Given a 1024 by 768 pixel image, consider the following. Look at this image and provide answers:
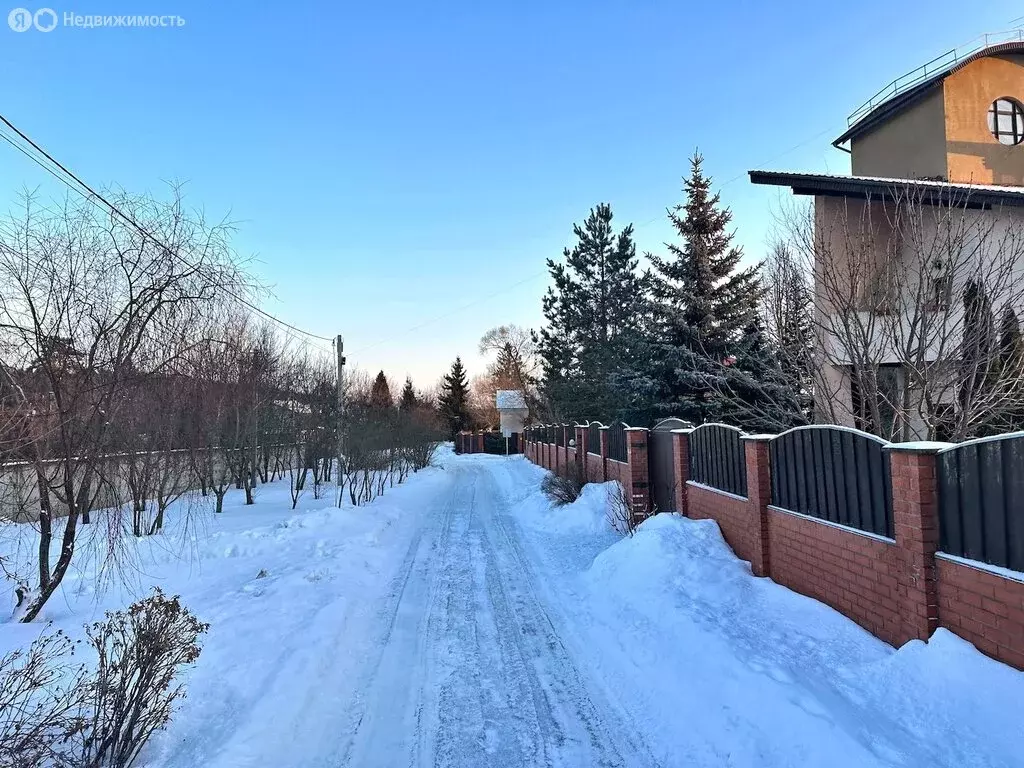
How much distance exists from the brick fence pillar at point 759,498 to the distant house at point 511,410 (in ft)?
172

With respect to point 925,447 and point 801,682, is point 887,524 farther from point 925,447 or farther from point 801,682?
point 801,682

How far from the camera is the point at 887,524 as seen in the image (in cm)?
445

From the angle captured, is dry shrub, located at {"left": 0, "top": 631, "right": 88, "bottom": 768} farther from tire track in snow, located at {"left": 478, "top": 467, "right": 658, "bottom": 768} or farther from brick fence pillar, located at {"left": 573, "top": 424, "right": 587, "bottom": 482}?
brick fence pillar, located at {"left": 573, "top": 424, "right": 587, "bottom": 482}

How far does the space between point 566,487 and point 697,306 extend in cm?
673

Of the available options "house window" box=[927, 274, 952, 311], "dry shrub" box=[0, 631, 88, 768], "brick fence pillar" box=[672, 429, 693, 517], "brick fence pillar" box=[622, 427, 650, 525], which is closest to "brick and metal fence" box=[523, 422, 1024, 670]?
"brick fence pillar" box=[672, 429, 693, 517]

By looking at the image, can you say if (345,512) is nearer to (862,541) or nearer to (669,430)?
(669,430)

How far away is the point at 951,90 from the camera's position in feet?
60.2

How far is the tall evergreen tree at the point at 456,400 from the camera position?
214 feet

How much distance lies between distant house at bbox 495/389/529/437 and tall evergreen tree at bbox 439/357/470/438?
20.6 feet

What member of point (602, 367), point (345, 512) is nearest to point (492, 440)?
point (602, 367)

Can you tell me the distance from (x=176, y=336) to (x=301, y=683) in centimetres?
409

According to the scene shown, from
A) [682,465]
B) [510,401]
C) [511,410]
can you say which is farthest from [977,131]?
[511,410]

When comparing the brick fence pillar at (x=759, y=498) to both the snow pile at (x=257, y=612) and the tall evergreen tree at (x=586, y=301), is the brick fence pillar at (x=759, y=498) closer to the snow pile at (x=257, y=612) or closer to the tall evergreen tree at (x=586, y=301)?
the snow pile at (x=257, y=612)

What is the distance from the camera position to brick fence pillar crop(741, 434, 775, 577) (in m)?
6.50
